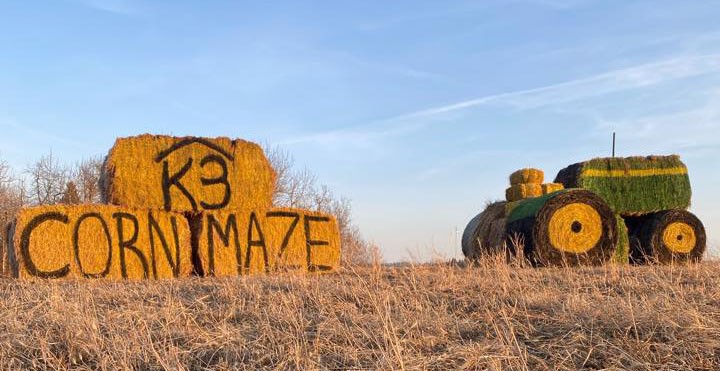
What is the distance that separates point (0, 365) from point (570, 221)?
10.6 meters

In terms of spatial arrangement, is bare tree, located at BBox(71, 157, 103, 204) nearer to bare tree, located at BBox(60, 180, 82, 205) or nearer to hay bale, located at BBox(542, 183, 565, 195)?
bare tree, located at BBox(60, 180, 82, 205)

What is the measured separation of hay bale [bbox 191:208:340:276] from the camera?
1249cm

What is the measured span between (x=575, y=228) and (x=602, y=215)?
2.74ft

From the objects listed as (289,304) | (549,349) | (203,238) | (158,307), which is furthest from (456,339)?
(203,238)

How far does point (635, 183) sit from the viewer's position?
1594 centimetres

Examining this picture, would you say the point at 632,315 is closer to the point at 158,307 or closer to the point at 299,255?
the point at 158,307

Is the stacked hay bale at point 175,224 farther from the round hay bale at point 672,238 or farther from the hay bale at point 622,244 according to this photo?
the round hay bale at point 672,238

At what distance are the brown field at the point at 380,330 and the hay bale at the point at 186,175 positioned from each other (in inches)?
205

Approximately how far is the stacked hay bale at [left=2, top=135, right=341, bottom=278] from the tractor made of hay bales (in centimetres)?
376

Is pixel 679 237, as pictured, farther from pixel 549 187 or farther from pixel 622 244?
pixel 549 187

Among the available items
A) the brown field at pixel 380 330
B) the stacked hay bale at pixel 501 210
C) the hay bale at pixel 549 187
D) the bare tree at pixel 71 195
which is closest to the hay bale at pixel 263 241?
the stacked hay bale at pixel 501 210

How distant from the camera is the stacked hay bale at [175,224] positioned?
11.6 m

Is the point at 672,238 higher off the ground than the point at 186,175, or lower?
lower

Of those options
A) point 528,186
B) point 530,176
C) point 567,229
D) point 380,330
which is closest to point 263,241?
point 567,229
